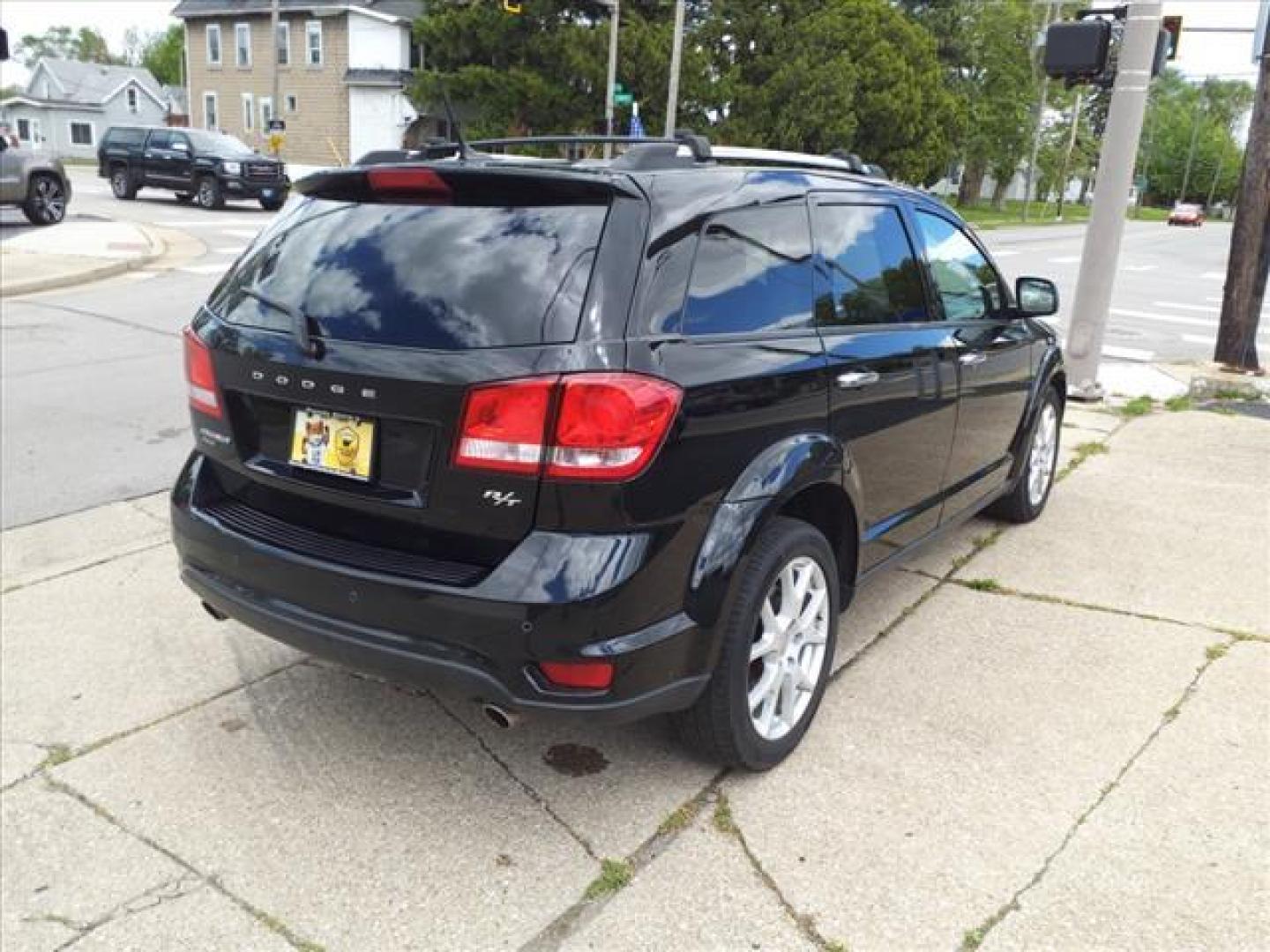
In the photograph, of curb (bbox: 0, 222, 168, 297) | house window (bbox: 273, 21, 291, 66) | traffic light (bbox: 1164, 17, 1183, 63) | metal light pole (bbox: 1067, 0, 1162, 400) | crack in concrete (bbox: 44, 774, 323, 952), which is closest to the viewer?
crack in concrete (bbox: 44, 774, 323, 952)

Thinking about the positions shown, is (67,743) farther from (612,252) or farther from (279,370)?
(612,252)

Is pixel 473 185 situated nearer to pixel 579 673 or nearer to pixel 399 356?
pixel 399 356

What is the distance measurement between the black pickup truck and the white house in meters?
46.8

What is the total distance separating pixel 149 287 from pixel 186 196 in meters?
16.1

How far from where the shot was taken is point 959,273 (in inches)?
173

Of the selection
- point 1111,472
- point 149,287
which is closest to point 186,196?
point 149,287

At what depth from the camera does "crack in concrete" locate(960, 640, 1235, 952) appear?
2.56 metres

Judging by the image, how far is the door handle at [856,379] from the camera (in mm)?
3350

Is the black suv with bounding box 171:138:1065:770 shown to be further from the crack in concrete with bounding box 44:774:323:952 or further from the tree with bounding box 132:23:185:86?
the tree with bounding box 132:23:185:86

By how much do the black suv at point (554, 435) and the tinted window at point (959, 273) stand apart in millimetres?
759

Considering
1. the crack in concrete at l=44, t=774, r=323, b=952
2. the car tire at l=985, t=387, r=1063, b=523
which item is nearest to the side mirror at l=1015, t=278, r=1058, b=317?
the car tire at l=985, t=387, r=1063, b=523

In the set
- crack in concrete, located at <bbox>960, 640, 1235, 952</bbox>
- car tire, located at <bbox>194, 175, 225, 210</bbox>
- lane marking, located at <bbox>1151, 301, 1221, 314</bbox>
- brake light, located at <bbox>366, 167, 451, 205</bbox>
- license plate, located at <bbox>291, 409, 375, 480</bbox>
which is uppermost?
brake light, located at <bbox>366, 167, 451, 205</bbox>

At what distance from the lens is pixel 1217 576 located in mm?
4836

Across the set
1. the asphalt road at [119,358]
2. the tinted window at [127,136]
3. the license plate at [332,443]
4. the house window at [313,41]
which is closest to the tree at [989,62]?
the house window at [313,41]
